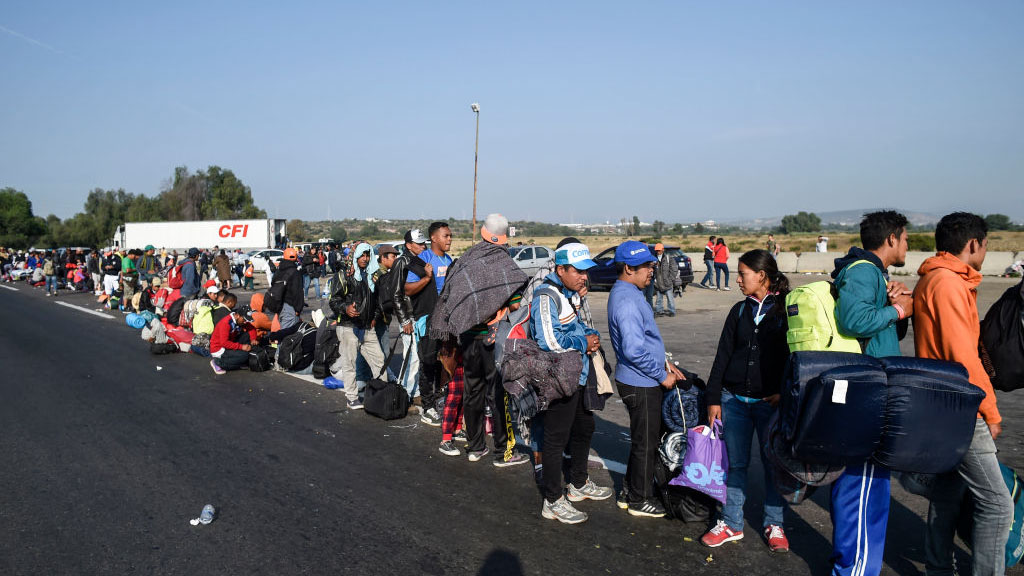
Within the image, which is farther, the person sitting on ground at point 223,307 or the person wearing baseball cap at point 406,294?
the person sitting on ground at point 223,307

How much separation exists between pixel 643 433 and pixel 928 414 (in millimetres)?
1792

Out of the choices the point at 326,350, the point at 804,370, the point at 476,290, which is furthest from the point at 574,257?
the point at 326,350

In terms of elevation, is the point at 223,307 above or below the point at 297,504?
above

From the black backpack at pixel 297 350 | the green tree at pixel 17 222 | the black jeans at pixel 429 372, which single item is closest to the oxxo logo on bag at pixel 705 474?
the black jeans at pixel 429 372

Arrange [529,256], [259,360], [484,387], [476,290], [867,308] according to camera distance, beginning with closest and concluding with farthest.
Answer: [867,308] → [476,290] → [484,387] → [259,360] → [529,256]

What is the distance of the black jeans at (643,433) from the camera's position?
4297 millimetres

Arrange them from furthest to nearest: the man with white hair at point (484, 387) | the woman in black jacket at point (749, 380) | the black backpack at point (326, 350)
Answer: the black backpack at point (326, 350), the man with white hair at point (484, 387), the woman in black jacket at point (749, 380)

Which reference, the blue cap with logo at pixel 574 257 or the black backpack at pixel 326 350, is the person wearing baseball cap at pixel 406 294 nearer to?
the black backpack at pixel 326 350

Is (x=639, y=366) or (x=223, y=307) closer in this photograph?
(x=639, y=366)

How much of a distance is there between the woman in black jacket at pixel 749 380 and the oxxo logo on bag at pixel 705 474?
6cm

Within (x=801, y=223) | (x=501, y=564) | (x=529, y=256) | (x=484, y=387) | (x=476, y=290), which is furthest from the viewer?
(x=801, y=223)

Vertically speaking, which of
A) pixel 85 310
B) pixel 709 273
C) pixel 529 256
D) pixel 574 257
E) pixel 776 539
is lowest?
pixel 85 310

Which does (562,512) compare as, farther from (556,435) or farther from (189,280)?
(189,280)

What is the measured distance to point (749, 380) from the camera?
388 cm
